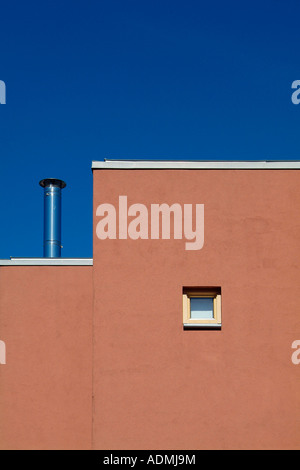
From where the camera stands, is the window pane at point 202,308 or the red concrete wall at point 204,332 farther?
the window pane at point 202,308

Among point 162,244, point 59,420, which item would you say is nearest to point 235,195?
point 162,244

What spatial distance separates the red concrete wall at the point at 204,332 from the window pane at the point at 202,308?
238 millimetres

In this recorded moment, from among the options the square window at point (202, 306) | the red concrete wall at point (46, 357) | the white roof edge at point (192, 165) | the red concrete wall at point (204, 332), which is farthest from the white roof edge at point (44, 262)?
the square window at point (202, 306)

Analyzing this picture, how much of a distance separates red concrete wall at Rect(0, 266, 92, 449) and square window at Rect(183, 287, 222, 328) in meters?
1.83

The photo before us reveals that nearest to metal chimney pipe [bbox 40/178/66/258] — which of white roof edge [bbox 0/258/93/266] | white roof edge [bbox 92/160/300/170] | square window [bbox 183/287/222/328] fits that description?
white roof edge [bbox 0/258/93/266]

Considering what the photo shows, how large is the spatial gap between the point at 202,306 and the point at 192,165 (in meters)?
1.96

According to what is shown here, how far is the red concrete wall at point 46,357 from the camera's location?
676cm

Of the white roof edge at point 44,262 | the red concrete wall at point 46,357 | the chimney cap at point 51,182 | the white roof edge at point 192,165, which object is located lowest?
the red concrete wall at point 46,357

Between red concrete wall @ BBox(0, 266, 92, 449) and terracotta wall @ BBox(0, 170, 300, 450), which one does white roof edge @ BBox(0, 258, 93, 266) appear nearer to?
red concrete wall @ BBox(0, 266, 92, 449)

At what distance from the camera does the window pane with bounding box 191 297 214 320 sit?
5996mm

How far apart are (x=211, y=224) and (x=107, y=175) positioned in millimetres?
1589

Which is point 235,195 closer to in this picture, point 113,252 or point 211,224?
point 211,224

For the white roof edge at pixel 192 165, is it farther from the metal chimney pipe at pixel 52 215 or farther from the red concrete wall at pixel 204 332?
the metal chimney pipe at pixel 52 215

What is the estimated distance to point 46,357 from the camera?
22.7 feet
